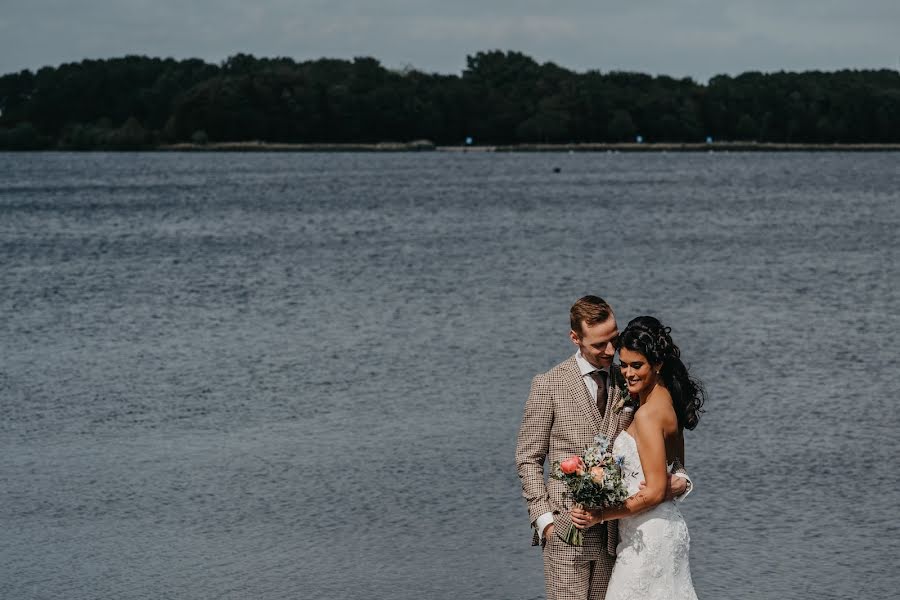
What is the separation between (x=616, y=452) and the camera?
6047 mm

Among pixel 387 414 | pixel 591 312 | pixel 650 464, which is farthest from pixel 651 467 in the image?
pixel 387 414

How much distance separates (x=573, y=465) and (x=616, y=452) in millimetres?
306

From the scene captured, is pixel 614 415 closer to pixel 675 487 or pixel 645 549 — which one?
pixel 675 487

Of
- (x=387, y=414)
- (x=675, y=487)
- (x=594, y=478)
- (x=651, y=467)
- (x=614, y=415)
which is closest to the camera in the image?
(x=594, y=478)

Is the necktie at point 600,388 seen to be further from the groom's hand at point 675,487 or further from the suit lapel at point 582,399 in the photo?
the groom's hand at point 675,487

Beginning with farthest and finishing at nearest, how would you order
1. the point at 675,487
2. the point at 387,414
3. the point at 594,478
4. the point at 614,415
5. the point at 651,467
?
1. the point at 387,414
2. the point at 614,415
3. the point at 675,487
4. the point at 651,467
5. the point at 594,478

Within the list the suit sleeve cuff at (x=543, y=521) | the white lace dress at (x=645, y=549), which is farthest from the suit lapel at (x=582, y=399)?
the suit sleeve cuff at (x=543, y=521)

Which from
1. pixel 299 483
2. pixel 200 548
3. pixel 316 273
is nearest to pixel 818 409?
pixel 299 483

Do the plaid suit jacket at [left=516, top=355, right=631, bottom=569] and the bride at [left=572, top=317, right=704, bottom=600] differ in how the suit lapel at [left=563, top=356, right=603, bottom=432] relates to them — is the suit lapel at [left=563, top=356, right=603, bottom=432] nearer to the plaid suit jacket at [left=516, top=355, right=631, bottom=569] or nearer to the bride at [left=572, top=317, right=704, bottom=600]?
the plaid suit jacket at [left=516, top=355, right=631, bottom=569]

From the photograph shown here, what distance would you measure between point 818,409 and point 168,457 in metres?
7.50

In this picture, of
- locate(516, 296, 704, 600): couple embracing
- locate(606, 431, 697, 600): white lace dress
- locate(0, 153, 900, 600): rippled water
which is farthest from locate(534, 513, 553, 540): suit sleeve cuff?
locate(0, 153, 900, 600): rippled water

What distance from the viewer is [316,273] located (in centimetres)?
3650


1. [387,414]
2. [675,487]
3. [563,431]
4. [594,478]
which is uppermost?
[563,431]

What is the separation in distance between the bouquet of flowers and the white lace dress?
16 centimetres
